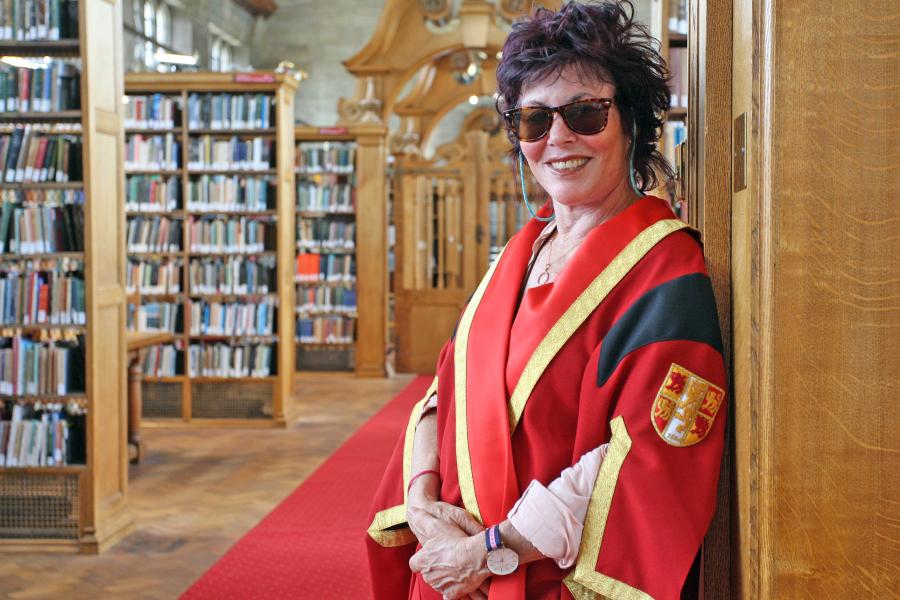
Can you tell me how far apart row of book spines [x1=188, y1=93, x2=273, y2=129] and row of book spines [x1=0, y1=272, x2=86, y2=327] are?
3912mm

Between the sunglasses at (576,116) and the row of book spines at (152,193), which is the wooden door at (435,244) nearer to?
the row of book spines at (152,193)

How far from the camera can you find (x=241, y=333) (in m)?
8.82

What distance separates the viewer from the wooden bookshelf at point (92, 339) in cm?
498

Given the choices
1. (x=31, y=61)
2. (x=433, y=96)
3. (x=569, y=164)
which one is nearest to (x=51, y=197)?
(x=31, y=61)

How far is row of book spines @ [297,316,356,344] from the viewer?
12219 millimetres

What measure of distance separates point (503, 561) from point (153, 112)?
25.8 feet

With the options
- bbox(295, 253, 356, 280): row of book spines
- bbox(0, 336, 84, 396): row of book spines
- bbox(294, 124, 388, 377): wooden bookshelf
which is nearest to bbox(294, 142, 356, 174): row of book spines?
bbox(294, 124, 388, 377): wooden bookshelf

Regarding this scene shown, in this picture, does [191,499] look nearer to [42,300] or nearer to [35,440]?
[35,440]

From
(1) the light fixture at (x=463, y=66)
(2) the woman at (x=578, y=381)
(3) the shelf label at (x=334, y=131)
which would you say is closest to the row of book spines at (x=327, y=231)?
(3) the shelf label at (x=334, y=131)

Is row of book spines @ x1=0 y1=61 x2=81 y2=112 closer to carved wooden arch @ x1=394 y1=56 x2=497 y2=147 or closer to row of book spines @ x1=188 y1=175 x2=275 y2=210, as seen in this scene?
row of book spines @ x1=188 y1=175 x2=275 y2=210

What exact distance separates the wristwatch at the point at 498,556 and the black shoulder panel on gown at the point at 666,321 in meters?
0.29

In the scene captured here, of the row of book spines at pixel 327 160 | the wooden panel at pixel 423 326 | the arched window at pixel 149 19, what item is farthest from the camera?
the arched window at pixel 149 19

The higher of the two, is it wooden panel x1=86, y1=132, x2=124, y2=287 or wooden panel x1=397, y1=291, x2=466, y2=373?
wooden panel x1=86, y1=132, x2=124, y2=287

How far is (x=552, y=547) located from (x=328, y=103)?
21.4 metres
